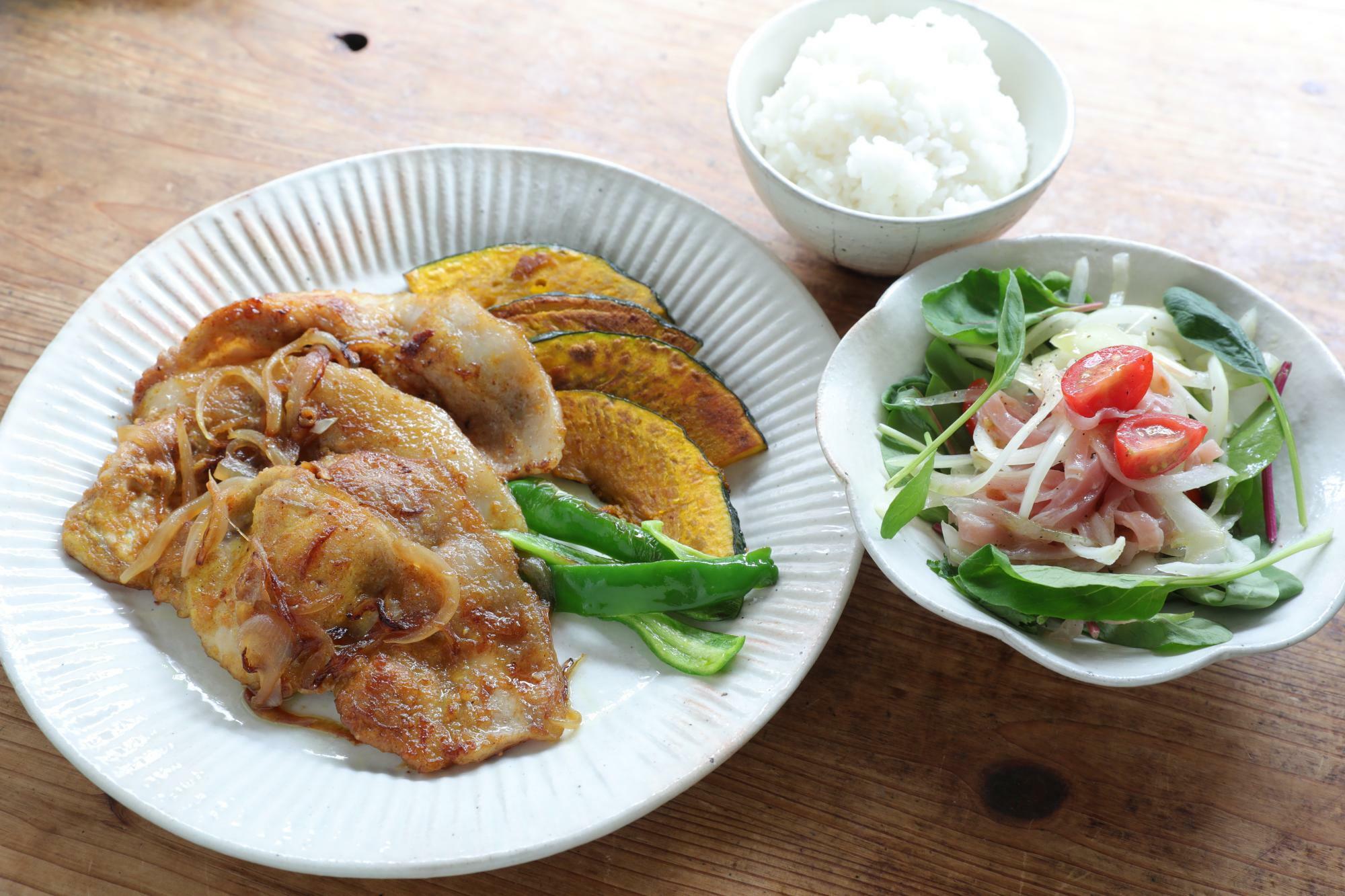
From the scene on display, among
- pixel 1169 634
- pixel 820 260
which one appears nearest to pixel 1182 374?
pixel 1169 634

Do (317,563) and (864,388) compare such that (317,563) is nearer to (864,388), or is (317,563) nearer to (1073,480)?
(864,388)

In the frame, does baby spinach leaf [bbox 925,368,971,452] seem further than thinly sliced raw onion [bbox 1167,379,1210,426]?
Yes

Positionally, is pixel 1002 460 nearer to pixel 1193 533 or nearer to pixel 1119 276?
pixel 1193 533

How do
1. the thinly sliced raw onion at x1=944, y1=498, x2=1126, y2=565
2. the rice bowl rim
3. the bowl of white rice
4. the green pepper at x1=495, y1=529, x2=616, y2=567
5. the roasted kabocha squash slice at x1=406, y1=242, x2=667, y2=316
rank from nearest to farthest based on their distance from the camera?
the thinly sliced raw onion at x1=944, y1=498, x2=1126, y2=565 → the green pepper at x1=495, y1=529, x2=616, y2=567 → the rice bowl rim → the bowl of white rice → the roasted kabocha squash slice at x1=406, y1=242, x2=667, y2=316

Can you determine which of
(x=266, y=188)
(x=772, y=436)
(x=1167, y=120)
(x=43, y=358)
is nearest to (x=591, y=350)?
(x=772, y=436)

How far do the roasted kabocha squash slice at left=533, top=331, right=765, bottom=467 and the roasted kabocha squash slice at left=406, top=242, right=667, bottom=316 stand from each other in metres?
0.27

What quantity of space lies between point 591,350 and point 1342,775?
2.34m

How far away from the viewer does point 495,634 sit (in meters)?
2.52

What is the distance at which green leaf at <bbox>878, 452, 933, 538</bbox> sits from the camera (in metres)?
2.34

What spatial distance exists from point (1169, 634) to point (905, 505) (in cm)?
66

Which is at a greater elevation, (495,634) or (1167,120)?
(1167,120)

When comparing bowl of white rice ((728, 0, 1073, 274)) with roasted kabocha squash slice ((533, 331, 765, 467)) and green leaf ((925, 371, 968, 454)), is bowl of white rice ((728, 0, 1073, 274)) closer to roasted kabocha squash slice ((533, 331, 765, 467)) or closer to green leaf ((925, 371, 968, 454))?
green leaf ((925, 371, 968, 454))

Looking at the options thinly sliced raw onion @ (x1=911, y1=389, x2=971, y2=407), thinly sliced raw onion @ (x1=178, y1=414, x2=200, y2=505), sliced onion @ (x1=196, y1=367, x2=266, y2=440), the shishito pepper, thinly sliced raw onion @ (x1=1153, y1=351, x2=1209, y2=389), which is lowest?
the shishito pepper

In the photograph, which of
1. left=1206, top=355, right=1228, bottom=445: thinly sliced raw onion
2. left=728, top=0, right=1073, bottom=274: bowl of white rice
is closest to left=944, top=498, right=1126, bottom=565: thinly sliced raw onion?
left=1206, top=355, right=1228, bottom=445: thinly sliced raw onion
